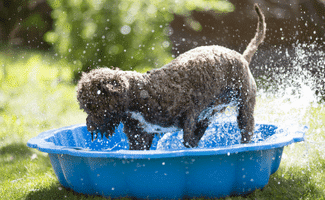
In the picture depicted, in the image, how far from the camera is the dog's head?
187 cm

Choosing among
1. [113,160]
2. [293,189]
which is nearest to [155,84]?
[113,160]

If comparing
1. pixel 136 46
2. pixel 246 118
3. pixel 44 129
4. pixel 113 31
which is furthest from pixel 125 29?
pixel 246 118

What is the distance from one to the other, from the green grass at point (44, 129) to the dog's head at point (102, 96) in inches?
25.9

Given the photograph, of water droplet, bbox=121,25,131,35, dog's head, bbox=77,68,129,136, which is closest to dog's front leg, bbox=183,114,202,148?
dog's head, bbox=77,68,129,136

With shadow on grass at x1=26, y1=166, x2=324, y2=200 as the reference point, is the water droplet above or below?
above

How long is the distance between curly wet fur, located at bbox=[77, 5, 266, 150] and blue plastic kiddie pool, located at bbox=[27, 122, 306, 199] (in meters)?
0.23

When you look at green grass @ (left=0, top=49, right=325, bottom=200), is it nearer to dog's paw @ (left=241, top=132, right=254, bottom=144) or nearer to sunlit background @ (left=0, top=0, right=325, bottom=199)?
sunlit background @ (left=0, top=0, right=325, bottom=199)

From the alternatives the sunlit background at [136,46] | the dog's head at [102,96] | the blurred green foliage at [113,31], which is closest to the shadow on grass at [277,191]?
the dog's head at [102,96]

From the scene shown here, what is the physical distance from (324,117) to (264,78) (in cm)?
255

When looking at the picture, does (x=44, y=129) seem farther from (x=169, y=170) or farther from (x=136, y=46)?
(x=136, y=46)

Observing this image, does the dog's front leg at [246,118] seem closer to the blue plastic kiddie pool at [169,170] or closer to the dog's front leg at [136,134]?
the blue plastic kiddie pool at [169,170]

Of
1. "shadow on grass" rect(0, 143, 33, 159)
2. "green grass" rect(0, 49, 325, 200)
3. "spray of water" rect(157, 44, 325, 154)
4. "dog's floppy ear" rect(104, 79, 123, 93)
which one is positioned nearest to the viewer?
"dog's floppy ear" rect(104, 79, 123, 93)

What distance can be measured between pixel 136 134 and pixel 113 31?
4.90m

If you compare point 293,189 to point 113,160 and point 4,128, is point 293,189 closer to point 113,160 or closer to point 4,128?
point 113,160
